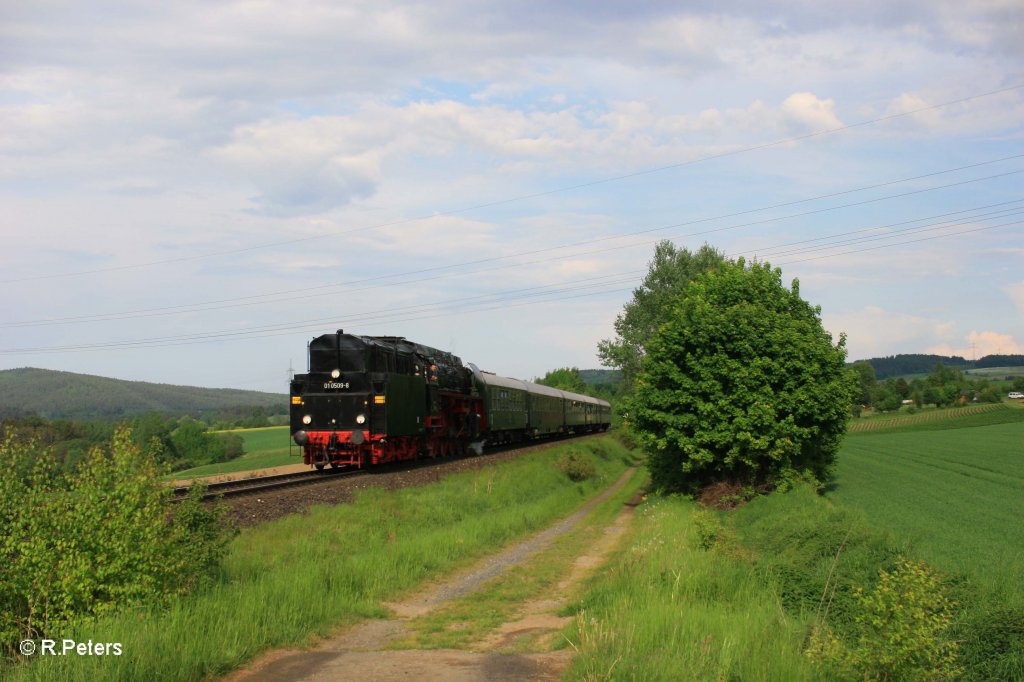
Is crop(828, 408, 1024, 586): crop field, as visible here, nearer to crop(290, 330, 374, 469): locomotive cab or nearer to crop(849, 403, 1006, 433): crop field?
crop(290, 330, 374, 469): locomotive cab

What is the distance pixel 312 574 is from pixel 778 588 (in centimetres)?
717

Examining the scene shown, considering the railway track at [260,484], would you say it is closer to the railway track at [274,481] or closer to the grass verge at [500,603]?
the railway track at [274,481]

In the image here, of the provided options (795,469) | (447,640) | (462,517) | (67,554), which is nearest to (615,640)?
(447,640)

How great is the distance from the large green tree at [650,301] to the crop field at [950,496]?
16032mm

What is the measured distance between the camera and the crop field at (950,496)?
15.6 metres

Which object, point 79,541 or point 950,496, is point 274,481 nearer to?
point 79,541

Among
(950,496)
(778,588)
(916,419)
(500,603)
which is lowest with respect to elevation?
(916,419)

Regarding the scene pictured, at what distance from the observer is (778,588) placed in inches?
509

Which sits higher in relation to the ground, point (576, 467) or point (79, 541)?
point (79, 541)

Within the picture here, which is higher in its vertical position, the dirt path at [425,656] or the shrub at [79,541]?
the shrub at [79,541]

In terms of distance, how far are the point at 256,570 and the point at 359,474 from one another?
526 inches

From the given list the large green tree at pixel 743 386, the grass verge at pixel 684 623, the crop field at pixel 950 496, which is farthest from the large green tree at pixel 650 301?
the grass verge at pixel 684 623

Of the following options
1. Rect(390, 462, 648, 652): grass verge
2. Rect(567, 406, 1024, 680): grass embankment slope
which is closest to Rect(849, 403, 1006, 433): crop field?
Rect(567, 406, 1024, 680): grass embankment slope

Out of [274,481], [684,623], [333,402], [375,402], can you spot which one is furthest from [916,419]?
[684,623]
